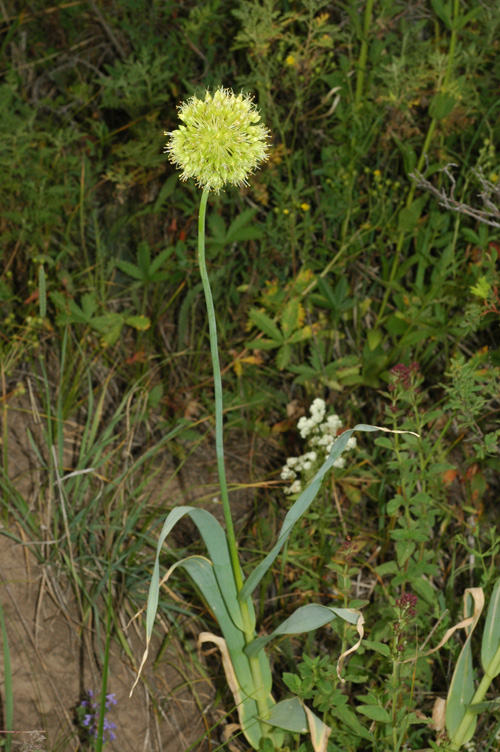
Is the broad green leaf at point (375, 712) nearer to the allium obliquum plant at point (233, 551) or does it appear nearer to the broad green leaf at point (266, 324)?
the allium obliquum plant at point (233, 551)

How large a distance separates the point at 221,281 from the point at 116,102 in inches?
29.3

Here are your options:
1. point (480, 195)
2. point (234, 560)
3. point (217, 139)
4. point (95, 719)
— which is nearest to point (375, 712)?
point (234, 560)

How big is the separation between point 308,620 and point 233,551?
0.19 m

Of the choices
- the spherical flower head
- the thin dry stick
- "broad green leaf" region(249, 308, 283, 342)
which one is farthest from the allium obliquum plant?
"broad green leaf" region(249, 308, 283, 342)

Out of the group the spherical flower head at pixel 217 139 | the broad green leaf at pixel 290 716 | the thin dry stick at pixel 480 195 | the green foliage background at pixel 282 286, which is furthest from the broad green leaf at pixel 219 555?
the thin dry stick at pixel 480 195

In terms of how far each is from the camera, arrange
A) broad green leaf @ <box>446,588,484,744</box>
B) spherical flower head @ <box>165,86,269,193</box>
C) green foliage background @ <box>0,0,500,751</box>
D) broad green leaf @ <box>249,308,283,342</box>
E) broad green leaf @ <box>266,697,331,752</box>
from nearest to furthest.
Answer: spherical flower head @ <box>165,86,269,193</box> < broad green leaf @ <box>266,697,331,752</box> < broad green leaf @ <box>446,588,484,744</box> < green foliage background @ <box>0,0,500,751</box> < broad green leaf @ <box>249,308,283,342</box>

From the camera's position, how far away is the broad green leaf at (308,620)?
1268 mm

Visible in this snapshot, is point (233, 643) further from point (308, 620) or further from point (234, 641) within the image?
point (308, 620)

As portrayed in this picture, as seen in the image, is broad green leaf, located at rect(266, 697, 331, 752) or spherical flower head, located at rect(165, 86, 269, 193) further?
broad green leaf, located at rect(266, 697, 331, 752)

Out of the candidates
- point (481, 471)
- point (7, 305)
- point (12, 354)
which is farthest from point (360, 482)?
point (7, 305)

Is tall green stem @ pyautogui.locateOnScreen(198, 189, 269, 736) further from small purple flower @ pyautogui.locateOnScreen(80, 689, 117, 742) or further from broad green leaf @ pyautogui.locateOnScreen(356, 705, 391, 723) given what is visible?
small purple flower @ pyautogui.locateOnScreen(80, 689, 117, 742)

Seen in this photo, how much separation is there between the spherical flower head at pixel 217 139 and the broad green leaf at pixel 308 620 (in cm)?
75

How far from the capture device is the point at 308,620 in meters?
1.36

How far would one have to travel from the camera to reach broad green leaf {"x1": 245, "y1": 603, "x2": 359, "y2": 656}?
1268 mm
